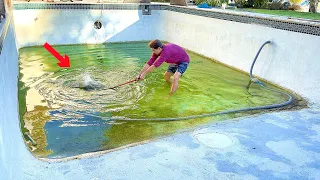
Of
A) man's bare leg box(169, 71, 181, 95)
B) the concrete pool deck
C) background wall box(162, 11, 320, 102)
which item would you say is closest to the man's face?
man's bare leg box(169, 71, 181, 95)

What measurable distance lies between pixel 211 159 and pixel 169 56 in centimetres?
257

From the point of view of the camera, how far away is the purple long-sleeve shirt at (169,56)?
4867 millimetres

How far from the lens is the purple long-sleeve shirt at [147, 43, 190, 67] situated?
16.0ft

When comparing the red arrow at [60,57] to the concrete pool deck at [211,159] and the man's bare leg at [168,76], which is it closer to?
the man's bare leg at [168,76]

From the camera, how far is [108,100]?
5043mm

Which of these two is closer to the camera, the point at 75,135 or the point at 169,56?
the point at 75,135

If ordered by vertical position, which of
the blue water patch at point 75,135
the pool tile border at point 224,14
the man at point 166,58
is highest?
the pool tile border at point 224,14

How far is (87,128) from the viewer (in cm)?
408

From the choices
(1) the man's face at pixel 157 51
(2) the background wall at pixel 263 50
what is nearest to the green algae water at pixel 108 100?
(2) the background wall at pixel 263 50

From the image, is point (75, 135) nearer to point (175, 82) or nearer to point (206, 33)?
point (175, 82)

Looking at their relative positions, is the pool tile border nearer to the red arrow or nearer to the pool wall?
the pool wall

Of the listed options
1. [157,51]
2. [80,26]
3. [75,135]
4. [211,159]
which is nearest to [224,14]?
[157,51]

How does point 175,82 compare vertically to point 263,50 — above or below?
below

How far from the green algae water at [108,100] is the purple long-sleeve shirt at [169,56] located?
70 centimetres
